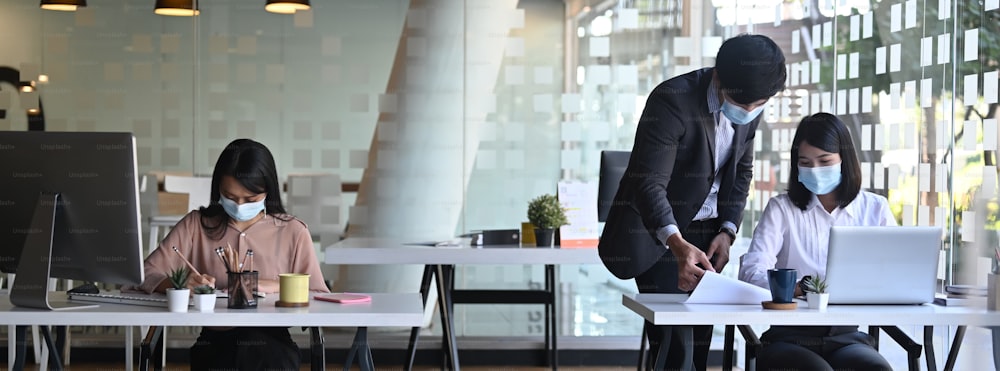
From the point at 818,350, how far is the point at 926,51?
65.4 inches

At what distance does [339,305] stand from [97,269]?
53 centimetres

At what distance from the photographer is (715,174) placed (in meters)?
2.76

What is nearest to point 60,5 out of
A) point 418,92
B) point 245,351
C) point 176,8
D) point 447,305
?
point 176,8

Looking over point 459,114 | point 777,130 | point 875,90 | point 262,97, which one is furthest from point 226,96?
point 875,90

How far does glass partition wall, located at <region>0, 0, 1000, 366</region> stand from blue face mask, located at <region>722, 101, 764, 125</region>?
235 centimetres

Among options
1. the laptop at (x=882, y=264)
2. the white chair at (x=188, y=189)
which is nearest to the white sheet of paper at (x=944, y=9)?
the laptop at (x=882, y=264)

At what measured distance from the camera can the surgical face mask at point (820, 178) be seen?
280 cm

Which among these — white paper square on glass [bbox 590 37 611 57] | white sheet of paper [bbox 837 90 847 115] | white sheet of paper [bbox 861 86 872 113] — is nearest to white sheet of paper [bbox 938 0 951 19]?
white sheet of paper [bbox 861 86 872 113]

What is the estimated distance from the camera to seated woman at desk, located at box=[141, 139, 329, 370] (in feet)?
8.62

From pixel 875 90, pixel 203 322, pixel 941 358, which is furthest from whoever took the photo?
pixel 875 90

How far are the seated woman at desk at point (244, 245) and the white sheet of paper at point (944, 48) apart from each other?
2388 mm

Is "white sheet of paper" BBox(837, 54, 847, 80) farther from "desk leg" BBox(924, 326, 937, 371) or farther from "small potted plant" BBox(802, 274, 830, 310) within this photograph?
"small potted plant" BBox(802, 274, 830, 310)

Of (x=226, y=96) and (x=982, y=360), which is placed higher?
(x=226, y=96)

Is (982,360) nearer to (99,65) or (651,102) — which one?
(651,102)
